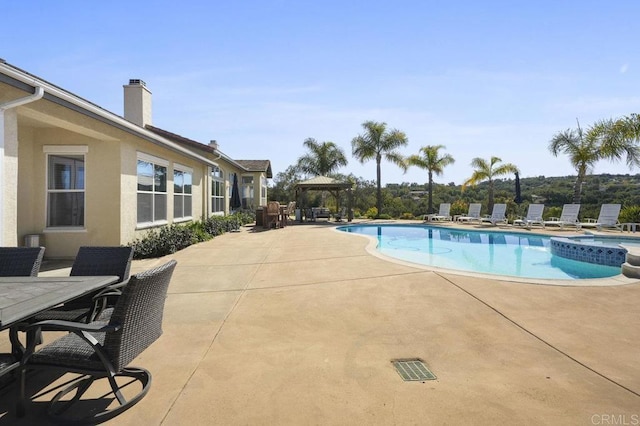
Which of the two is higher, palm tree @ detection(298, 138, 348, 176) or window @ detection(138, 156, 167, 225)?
palm tree @ detection(298, 138, 348, 176)

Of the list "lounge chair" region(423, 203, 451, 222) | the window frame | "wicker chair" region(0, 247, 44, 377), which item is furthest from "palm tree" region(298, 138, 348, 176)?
"wicker chair" region(0, 247, 44, 377)

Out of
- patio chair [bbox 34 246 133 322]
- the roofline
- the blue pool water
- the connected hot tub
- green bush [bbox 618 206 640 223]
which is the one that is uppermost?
the roofline

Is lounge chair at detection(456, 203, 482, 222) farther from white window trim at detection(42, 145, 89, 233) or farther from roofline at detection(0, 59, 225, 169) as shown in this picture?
white window trim at detection(42, 145, 89, 233)

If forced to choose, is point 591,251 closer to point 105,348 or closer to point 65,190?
point 105,348

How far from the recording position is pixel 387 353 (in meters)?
3.62

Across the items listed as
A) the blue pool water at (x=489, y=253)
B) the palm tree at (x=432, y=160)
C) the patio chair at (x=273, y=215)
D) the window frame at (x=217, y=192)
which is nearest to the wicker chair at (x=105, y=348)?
the blue pool water at (x=489, y=253)

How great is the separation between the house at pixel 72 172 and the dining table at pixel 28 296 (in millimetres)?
3478

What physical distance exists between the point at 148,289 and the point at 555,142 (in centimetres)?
2366

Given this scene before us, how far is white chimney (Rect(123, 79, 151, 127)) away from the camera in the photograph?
14773 mm

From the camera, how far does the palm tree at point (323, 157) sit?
3153cm

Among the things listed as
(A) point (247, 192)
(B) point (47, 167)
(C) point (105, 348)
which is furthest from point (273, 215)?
(C) point (105, 348)

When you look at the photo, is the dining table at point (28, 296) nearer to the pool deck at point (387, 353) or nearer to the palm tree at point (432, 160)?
the pool deck at point (387, 353)

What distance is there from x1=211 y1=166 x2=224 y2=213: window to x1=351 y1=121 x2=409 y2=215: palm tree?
1083 cm

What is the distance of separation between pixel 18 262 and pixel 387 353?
4143 millimetres
